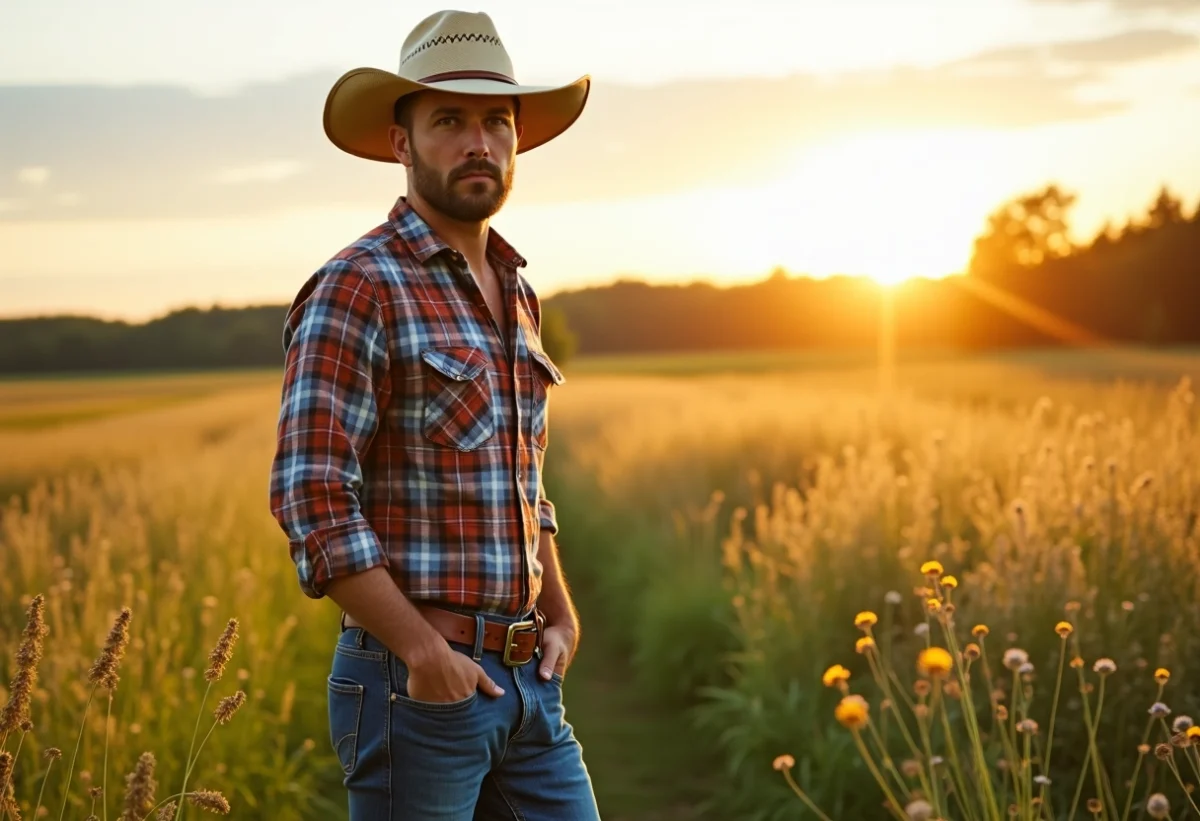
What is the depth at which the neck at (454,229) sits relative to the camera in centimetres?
260

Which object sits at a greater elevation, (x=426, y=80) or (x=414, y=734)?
(x=426, y=80)

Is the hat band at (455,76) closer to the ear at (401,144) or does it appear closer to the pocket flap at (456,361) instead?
the ear at (401,144)

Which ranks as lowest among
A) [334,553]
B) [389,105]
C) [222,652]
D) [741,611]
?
[741,611]

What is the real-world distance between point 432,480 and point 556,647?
1.72 feet

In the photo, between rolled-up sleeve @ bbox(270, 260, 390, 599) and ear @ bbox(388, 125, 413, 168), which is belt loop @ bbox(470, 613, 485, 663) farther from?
ear @ bbox(388, 125, 413, 168)

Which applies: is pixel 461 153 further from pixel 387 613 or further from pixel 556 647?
pixel 556 647

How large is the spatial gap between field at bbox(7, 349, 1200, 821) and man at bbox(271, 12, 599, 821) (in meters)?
0.65

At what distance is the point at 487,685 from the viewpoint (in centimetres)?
235

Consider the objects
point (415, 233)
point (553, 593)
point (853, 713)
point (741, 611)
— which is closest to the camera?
point (853, 713)

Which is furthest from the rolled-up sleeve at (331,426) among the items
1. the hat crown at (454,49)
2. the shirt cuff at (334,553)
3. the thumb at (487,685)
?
the hat crown at (454,49)

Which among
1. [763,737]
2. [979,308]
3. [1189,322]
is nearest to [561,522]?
[763,737]

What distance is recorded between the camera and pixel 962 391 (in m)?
14.5

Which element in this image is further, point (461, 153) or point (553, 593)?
point (553, 593)

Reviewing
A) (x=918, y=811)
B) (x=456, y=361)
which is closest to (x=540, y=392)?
(x=456, y=361)
